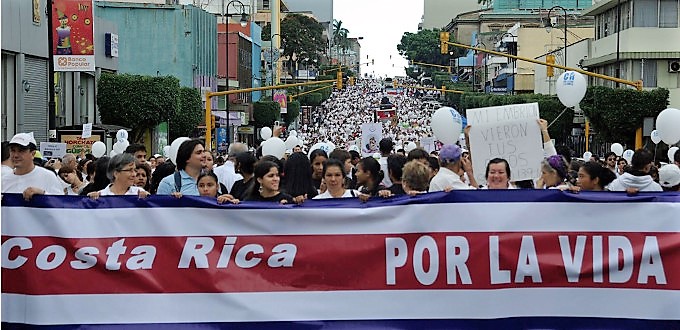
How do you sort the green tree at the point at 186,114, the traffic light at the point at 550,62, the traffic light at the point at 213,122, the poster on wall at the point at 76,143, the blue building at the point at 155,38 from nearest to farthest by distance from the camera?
1. the poster on wall at the point at 76,143
2. the traffic light at the point at 550,62
3. the traffic light at the point at 213,122
4. the green tree at the point at 186,114
5. the blue building at the point at 155,38

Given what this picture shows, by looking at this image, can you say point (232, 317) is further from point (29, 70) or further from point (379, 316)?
point (29, 70)

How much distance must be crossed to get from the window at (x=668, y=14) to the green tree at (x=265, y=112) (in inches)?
1450

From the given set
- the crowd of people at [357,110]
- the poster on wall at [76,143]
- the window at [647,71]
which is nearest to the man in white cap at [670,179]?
the poster on wall at [76,143]

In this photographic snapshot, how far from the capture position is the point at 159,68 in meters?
60.6

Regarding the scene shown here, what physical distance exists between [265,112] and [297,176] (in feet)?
242

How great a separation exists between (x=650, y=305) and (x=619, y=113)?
3764 centimetres

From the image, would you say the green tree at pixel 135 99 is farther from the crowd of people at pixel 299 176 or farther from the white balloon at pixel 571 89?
the crowd of people at pixel 299 176

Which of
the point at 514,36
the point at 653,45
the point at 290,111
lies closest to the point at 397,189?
the point at 653,45

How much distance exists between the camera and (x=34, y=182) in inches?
350

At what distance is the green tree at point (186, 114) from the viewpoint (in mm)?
50875

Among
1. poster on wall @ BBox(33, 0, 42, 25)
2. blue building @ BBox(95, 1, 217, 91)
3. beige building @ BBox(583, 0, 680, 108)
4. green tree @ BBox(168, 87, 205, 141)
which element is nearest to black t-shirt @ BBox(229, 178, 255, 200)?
poster on wall @ BBox(33, 0, 42, 25)

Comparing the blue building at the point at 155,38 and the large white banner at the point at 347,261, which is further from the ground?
the blue building at the point at 155,38

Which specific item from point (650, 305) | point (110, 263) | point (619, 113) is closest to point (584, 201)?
point (650, 305)

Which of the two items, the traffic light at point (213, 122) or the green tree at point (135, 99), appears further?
the traffic light at point (213, 122)
